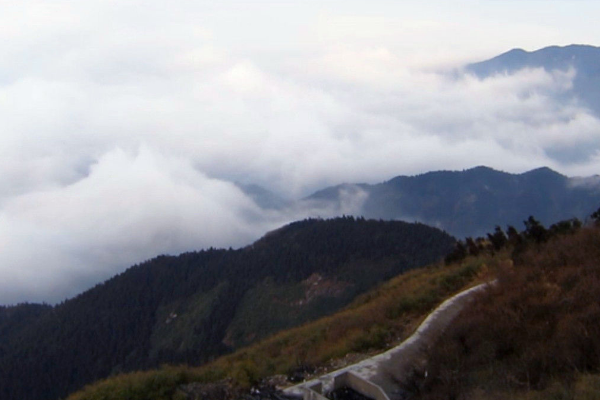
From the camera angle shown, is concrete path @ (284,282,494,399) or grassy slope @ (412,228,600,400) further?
concrete path @ (284,282,494,399)

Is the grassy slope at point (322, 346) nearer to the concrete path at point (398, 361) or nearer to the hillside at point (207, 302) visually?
the concrete path at point (398, 361)

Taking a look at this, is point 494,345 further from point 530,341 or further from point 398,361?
point 398,361

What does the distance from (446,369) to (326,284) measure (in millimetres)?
80816

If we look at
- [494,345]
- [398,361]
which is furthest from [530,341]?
[398,361]

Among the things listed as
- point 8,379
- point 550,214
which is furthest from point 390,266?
point 550,214

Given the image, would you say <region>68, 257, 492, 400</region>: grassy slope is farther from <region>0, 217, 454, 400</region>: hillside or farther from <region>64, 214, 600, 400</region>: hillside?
<region>0, 217, 454, 400</region>: hillside

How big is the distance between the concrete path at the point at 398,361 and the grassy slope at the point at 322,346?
1.08 m

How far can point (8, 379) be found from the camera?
90.8 meters

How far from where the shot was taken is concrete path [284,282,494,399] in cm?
1158

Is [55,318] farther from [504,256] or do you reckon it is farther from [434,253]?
[504,256]

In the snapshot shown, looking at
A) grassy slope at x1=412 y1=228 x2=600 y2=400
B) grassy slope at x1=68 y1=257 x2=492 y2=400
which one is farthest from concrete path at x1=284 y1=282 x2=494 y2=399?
grassy slope at x1=68 y1=257 x2=492 y2=400

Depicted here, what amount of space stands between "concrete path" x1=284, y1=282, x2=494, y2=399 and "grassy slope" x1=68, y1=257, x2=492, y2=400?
1.08 metres

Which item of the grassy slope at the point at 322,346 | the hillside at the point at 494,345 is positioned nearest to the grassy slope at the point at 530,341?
the hillside at the point at 494,345

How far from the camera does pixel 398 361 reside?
12945 millimetres
